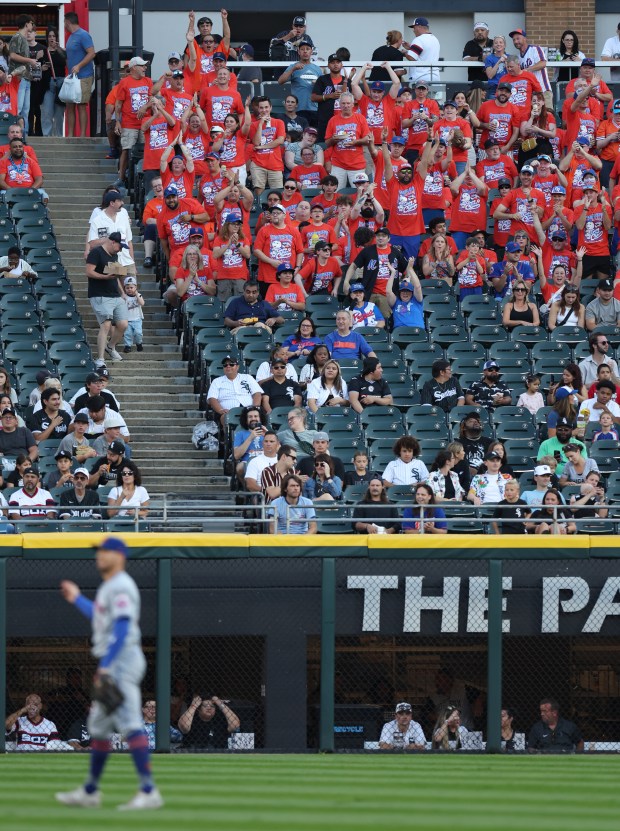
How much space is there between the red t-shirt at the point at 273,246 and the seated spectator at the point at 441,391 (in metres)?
2.57

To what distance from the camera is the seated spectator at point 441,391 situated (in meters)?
18.4

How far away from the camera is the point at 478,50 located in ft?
85.8

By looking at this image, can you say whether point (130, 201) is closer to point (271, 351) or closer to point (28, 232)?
point (28, 232)

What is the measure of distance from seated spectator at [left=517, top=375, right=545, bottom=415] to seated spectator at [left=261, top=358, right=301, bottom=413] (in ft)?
8.26

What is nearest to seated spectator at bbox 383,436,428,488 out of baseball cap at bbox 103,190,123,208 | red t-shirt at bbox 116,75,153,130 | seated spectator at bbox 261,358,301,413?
seated spectator at bbox 261,358,301,413

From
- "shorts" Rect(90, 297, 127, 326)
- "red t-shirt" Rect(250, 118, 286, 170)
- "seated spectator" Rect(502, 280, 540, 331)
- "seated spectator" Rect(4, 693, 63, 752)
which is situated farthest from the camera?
"red t-shirt" Rect(250, 118, 286, 170)

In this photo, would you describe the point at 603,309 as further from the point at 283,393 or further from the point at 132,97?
the point at 132,97

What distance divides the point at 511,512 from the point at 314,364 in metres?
3.33

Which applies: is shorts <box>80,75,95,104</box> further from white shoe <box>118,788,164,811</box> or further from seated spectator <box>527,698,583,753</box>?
white shoe <box>118,788,164,811</box>

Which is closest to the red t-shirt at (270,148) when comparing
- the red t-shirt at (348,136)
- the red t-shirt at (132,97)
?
the red t-shirt at (348,136)

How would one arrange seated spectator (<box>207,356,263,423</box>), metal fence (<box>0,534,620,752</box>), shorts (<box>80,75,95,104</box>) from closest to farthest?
metal fence (<box>0,534,620,752</box>), seated spectator (<box>207,356,263,423</box>), shorts (<box>80,75,95,104</box>)

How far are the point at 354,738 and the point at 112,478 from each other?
3.38 m

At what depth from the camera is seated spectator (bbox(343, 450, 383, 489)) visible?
16453mm

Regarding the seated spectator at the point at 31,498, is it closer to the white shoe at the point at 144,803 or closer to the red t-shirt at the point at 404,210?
the white shoe at the point at 144,803
